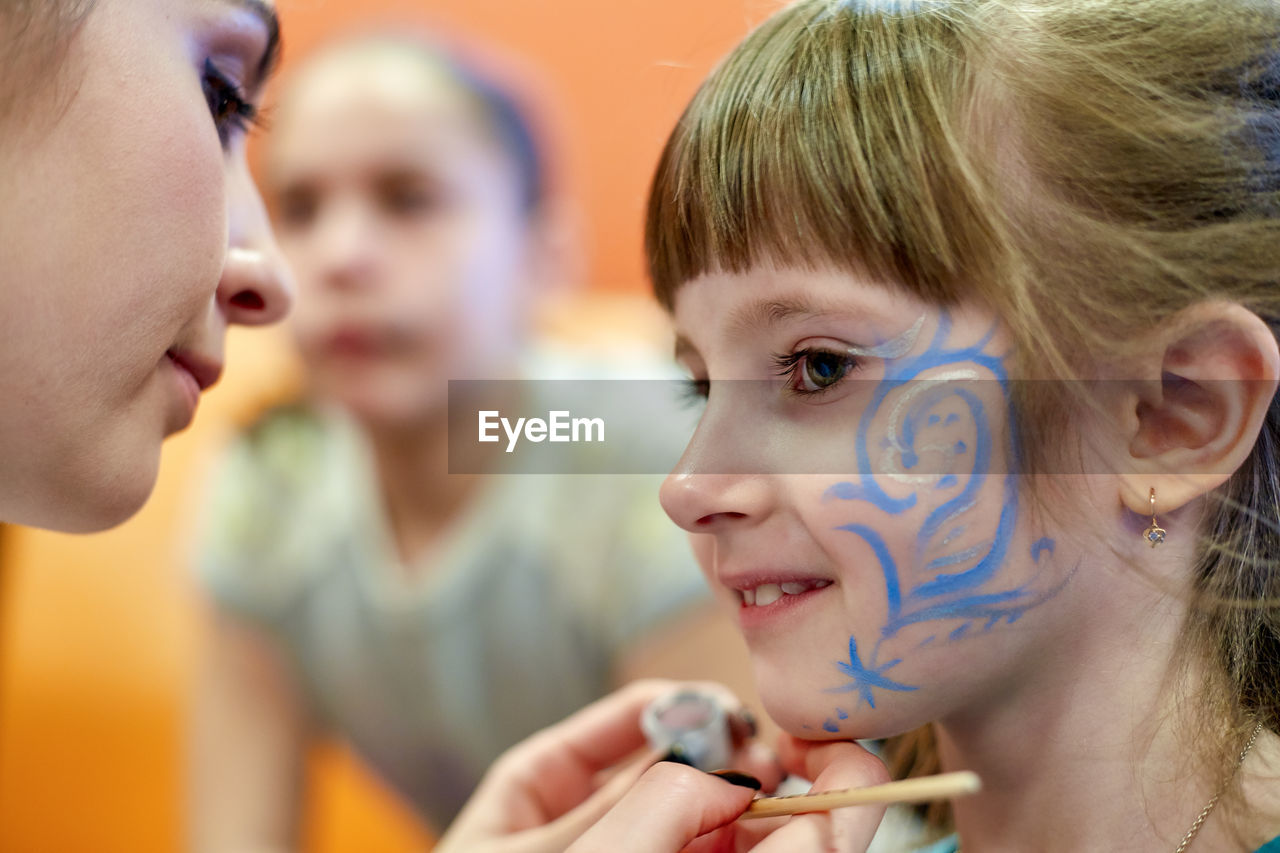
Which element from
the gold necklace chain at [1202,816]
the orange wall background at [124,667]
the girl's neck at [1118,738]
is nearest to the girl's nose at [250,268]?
the girl's neck at [1118,738]

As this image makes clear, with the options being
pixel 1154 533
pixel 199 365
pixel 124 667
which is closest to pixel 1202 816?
pixel 1154 533

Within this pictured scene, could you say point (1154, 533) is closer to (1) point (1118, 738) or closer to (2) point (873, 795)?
(1) point (1118, 738)

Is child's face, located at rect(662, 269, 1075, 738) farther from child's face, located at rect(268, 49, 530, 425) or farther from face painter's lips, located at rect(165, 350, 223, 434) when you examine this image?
child's face, located at rect(268, 49, 530, 425)

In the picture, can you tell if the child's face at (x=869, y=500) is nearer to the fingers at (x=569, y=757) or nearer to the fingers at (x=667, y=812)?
the fingers at (x=667, y=812)

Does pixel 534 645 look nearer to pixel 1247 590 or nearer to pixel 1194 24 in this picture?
pixel 1247 590

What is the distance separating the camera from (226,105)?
780 millimetres

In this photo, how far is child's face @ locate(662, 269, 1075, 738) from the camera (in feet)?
2.09

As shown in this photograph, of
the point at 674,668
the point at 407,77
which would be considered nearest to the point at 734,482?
the point at 674,668

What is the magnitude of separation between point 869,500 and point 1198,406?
188 millimetres

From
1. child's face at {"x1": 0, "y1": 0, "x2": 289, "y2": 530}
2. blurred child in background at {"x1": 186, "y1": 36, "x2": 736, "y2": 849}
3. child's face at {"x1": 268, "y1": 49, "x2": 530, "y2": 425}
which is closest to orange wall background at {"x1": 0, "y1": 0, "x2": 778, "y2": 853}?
blurred child in background at {"x1": 186, "y1": 36, "x2": 736, "y2": 849}

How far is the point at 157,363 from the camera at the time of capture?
0.73 meters

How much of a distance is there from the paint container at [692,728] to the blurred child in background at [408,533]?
1.77 feet

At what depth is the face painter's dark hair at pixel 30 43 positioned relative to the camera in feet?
1.97

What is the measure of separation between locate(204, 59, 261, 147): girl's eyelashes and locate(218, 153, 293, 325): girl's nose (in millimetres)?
31
